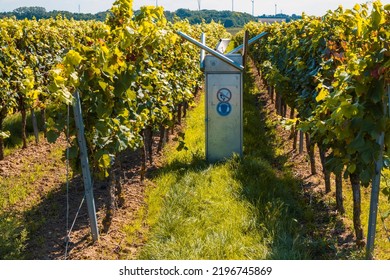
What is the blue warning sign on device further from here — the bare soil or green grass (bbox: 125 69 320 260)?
the bare soil

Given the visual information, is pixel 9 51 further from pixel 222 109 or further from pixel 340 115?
pixel 340 115

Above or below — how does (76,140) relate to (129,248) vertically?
above

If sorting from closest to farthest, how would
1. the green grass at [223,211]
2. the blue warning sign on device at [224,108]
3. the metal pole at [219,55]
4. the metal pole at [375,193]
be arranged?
the metal pole at [375,193] → the green grass at [223,211] → the metal pole at [219,55] → the blue warning sign on device at [224,108]

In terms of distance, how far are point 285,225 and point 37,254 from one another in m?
2.59

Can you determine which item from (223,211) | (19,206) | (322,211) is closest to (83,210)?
(19,206)

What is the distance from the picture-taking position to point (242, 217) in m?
5.25

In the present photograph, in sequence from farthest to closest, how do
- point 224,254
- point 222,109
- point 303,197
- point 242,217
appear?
point 222,109, point 303,197, point 242,217, point 224,254

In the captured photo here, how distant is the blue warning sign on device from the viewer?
7.75 meters

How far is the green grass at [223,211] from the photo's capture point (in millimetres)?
4578

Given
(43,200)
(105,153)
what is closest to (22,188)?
(43,200)

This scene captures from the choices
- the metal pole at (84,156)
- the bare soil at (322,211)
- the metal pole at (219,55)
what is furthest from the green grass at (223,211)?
the metal pole at (219,55)

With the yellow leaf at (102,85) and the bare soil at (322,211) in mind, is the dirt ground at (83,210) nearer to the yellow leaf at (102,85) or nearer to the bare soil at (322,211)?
the bare soil at (322,211)

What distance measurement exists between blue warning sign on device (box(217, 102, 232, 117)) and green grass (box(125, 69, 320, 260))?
757 mm

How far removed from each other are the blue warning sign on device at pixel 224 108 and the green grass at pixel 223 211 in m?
0.76
